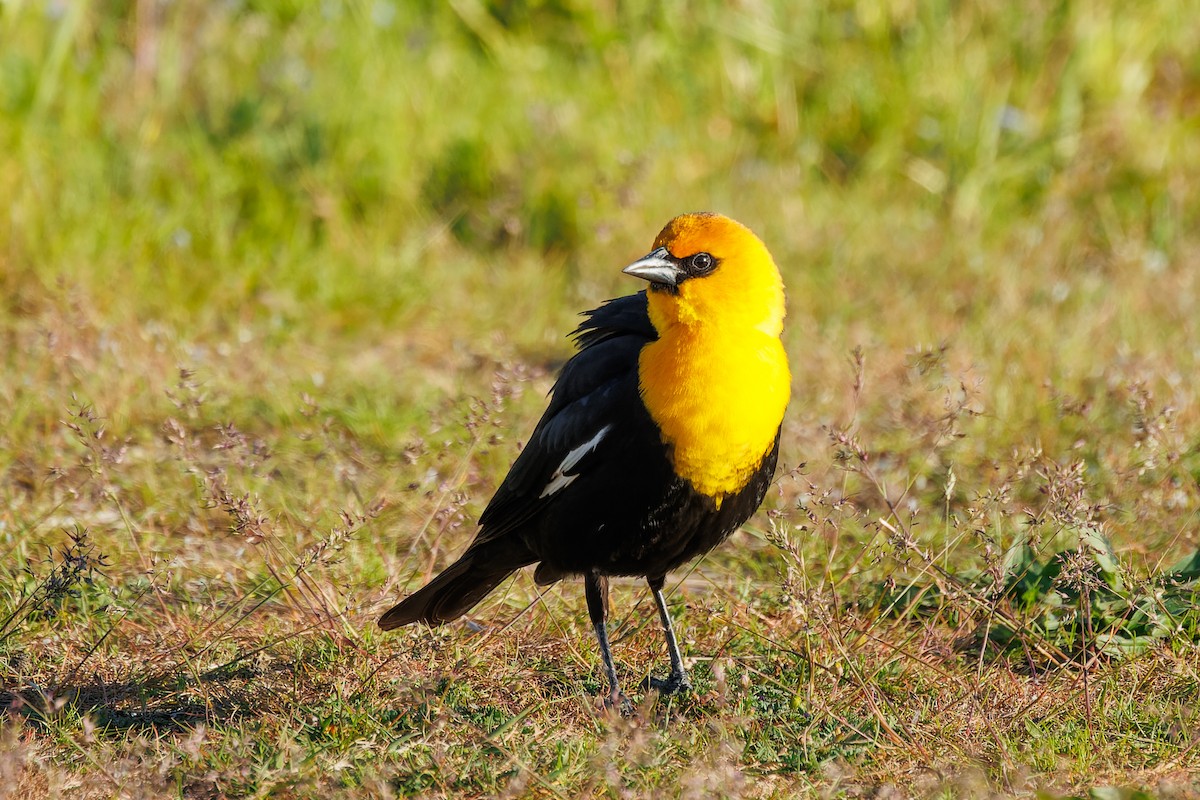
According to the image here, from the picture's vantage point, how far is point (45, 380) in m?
5.16

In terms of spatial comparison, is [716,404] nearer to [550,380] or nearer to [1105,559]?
[1105,559]

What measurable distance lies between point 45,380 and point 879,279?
3.67m

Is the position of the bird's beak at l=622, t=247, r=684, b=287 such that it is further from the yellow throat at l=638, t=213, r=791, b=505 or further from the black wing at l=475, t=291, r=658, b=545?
the black wing at l=475, t=291, r=658, b=545

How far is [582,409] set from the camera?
3658mm

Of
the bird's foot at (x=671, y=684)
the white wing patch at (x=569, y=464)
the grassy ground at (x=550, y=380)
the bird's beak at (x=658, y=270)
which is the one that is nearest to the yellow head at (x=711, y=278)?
the bird's beak at (x=658, y=270)

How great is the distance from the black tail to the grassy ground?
0.08m

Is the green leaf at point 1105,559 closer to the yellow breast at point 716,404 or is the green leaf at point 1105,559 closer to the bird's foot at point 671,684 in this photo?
the yellow breast at point 716,404

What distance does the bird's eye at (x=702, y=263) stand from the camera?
11.8ft

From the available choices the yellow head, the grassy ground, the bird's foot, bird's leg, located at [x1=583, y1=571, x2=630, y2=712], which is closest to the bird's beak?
the yellow head

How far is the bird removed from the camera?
3420mm

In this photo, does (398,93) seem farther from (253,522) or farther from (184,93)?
(253,522)

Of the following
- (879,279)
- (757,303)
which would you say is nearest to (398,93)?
(879,279)

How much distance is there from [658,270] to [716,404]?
17.1 inches

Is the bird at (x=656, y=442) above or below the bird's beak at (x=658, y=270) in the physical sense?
below
